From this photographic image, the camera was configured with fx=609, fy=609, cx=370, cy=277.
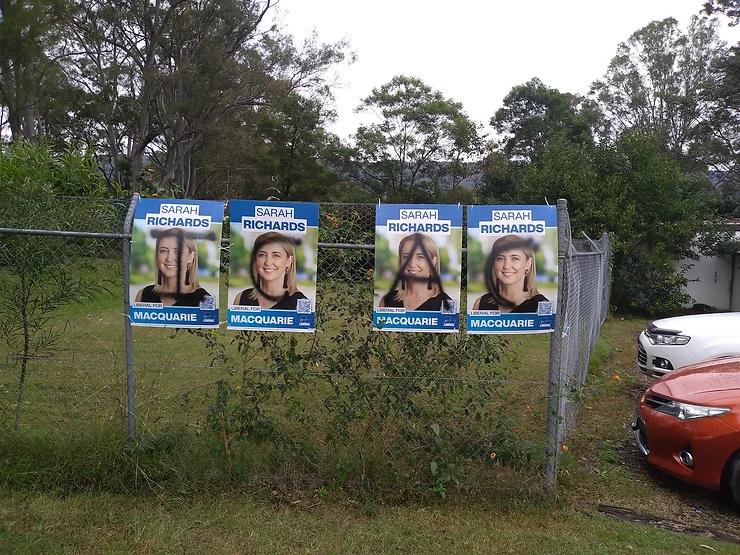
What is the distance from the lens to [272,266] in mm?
3918

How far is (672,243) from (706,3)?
1587 cm

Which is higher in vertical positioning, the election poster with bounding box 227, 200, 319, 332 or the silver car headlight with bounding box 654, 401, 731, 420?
the election poster with bounding box 227, 200, 319, 332

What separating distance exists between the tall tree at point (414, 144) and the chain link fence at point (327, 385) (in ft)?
91.0

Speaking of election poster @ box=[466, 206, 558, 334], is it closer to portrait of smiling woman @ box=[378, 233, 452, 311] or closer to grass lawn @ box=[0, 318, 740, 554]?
portrait of smiling woman @ box=[378, 233, 452, 311]

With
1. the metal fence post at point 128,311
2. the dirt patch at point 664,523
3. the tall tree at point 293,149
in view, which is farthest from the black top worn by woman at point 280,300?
the tall tree at point 293,149

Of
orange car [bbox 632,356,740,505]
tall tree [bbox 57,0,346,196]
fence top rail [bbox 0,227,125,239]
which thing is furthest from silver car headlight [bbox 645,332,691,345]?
tall tree [bbox 57,0,346,196]

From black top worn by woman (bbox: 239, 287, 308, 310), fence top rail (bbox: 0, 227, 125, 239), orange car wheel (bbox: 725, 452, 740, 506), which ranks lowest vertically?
orange car wheel (bbox: 725, 452, 740, 506)

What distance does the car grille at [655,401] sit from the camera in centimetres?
451

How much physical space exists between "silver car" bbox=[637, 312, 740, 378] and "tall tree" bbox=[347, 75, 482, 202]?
25.0 meters

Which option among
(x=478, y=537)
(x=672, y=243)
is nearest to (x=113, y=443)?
(x=478, y=537)

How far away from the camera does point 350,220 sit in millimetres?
4188

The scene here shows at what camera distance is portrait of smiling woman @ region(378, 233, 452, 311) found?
3881mm

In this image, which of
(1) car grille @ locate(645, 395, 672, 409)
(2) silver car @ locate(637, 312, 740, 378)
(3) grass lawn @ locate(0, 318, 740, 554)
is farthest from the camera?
(2) silver car @ locate(637, 312, 740, 378)

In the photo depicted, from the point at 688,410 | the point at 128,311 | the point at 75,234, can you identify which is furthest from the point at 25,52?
the point at 688,410
